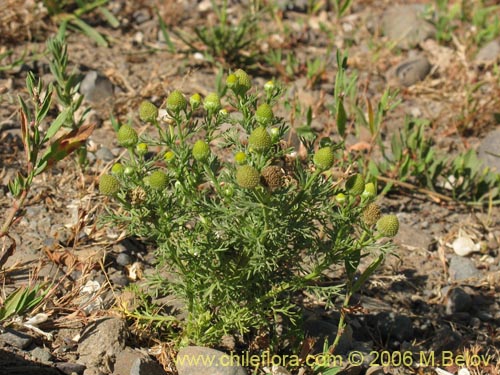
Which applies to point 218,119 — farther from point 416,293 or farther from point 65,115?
point 416,293

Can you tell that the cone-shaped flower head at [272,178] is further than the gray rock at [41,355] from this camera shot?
No

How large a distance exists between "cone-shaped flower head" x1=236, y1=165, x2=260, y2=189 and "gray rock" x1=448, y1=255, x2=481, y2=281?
187 cm

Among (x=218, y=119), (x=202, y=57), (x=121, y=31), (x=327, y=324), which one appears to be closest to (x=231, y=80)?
(x=218, y=119)

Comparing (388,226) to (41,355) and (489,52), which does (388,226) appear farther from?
(489,52)

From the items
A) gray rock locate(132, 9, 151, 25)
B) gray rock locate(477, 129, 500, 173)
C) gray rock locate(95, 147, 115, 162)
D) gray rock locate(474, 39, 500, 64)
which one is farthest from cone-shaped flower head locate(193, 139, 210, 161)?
gray rock locate(474, 39, 500, 64)

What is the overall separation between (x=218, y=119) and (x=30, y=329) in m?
1.13

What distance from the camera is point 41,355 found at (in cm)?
277

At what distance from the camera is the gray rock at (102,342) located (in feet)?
9.20

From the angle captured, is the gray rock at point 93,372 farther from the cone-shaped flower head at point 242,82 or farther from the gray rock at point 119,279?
the cone-shaped flower head at point 242,82

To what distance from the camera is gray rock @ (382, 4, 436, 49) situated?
536 cm

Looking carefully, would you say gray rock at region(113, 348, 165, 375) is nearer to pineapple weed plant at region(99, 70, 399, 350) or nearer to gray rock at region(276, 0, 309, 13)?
pineapple weed plant at region(99, 70, 399, 350)

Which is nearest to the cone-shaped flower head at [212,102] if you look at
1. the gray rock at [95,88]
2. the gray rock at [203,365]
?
the gray rock at [203,365]

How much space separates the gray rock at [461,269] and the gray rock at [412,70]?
1.60 metres

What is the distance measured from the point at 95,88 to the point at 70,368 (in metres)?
2.08
